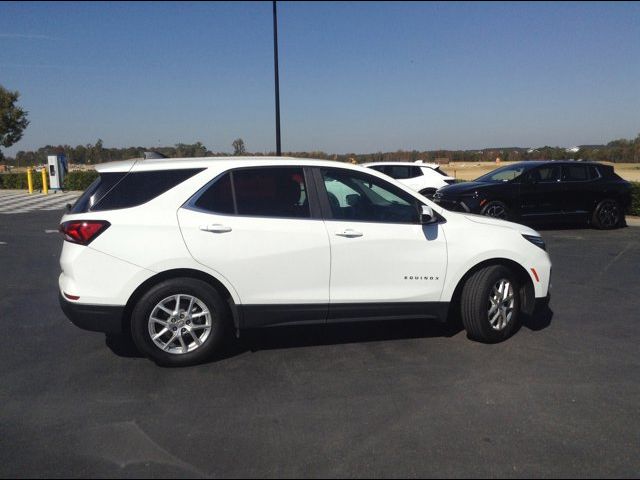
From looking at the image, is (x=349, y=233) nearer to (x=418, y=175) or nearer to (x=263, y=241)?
(x=263, y=241)

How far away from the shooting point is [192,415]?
12.3 feet

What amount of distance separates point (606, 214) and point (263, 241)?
1105 centimetres

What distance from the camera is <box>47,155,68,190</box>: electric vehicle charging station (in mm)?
26641

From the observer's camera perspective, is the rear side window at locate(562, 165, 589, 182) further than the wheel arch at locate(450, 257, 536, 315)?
Yes

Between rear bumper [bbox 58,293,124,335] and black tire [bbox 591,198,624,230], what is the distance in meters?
11.7

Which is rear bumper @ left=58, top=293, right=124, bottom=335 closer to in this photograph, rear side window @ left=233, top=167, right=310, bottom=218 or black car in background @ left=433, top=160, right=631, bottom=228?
rear side window @ left=233, top=167, right=310, bottom=218

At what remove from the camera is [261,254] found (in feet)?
15.0

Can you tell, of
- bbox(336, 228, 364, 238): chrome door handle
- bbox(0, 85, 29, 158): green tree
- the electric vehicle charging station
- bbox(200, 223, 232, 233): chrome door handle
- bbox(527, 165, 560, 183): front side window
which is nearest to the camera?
bbox(200, 223, 232, 233): chrome door handle

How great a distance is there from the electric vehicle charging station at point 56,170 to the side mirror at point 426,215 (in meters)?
25.5

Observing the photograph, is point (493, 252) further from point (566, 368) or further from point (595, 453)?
point (595, 453)

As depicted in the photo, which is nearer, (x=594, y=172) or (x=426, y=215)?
(x=426, y=215)

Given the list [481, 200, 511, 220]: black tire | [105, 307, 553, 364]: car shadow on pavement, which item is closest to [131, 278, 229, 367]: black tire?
[105, 307, 553, 364]: car shadow on pavement

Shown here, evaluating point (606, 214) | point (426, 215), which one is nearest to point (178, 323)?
point (426, 215)

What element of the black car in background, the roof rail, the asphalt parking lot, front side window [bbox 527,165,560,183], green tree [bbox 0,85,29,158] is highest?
green tree [bbox 0,85,29,158]
